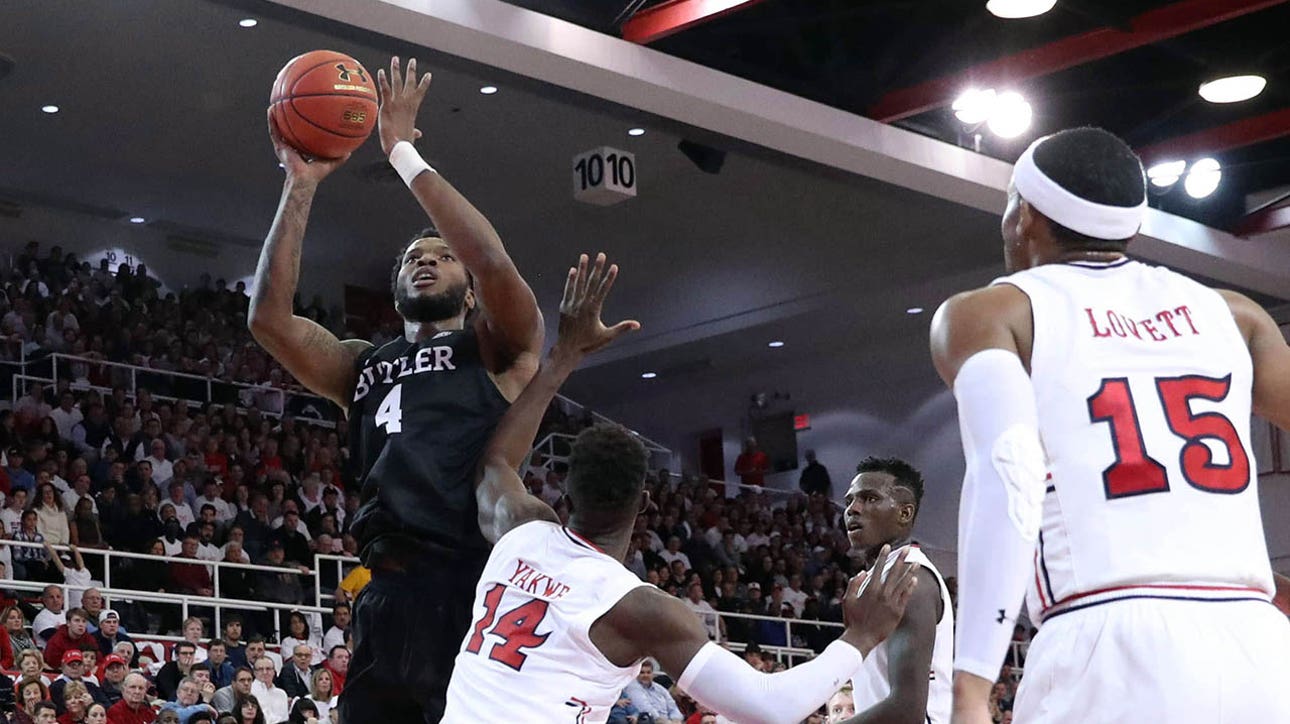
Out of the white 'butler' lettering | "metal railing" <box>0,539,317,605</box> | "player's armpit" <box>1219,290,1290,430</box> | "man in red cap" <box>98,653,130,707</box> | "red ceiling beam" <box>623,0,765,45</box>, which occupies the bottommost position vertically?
"man in red cap" <box>98,653,130,707</box>

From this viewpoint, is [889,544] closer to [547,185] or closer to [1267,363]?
[1267,363]

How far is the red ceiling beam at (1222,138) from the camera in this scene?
53.2 feet

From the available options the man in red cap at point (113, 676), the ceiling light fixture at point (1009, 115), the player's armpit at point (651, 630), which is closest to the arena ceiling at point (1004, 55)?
the ceiling light fixture at point (1009, 115)

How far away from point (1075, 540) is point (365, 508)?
2.59 metres

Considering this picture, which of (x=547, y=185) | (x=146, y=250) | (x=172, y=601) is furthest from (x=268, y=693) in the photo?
(x=146, y=250)

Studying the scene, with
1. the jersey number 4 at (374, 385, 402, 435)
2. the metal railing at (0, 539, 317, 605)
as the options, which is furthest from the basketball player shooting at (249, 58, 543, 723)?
the metal railing at (0, 539, 317, 605)

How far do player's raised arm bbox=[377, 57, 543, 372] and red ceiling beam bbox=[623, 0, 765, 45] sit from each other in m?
8.06

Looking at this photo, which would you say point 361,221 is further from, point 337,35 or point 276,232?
point 276,232

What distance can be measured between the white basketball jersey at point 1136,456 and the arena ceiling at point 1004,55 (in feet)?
33.9

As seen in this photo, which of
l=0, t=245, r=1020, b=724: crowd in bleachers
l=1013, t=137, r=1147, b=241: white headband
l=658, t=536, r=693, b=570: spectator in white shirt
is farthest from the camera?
l=658, t=536, r=693, b=570: spectator in white shirt

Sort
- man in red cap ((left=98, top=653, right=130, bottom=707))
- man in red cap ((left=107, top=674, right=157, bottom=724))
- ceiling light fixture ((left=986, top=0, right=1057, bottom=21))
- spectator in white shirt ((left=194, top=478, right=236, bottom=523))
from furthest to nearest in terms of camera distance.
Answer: spectator in white shirt ((left=194, top=478, right=236, bottom=523))
ceiling light fixture ((left=986, top=0, right=1057, bottom=21))
man in red cap ((left=98, top=653, right=130, bottom=707))
man in red cap ((left=107, top=674, right=157, bottom=724))

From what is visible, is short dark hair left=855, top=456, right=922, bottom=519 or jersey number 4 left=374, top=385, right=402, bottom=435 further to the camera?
short dark hair left=855, top=456, right=922, bottom=519

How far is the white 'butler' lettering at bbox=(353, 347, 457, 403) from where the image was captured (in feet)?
16.3

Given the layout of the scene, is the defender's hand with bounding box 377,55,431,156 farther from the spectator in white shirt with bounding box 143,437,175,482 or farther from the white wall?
the white wall
